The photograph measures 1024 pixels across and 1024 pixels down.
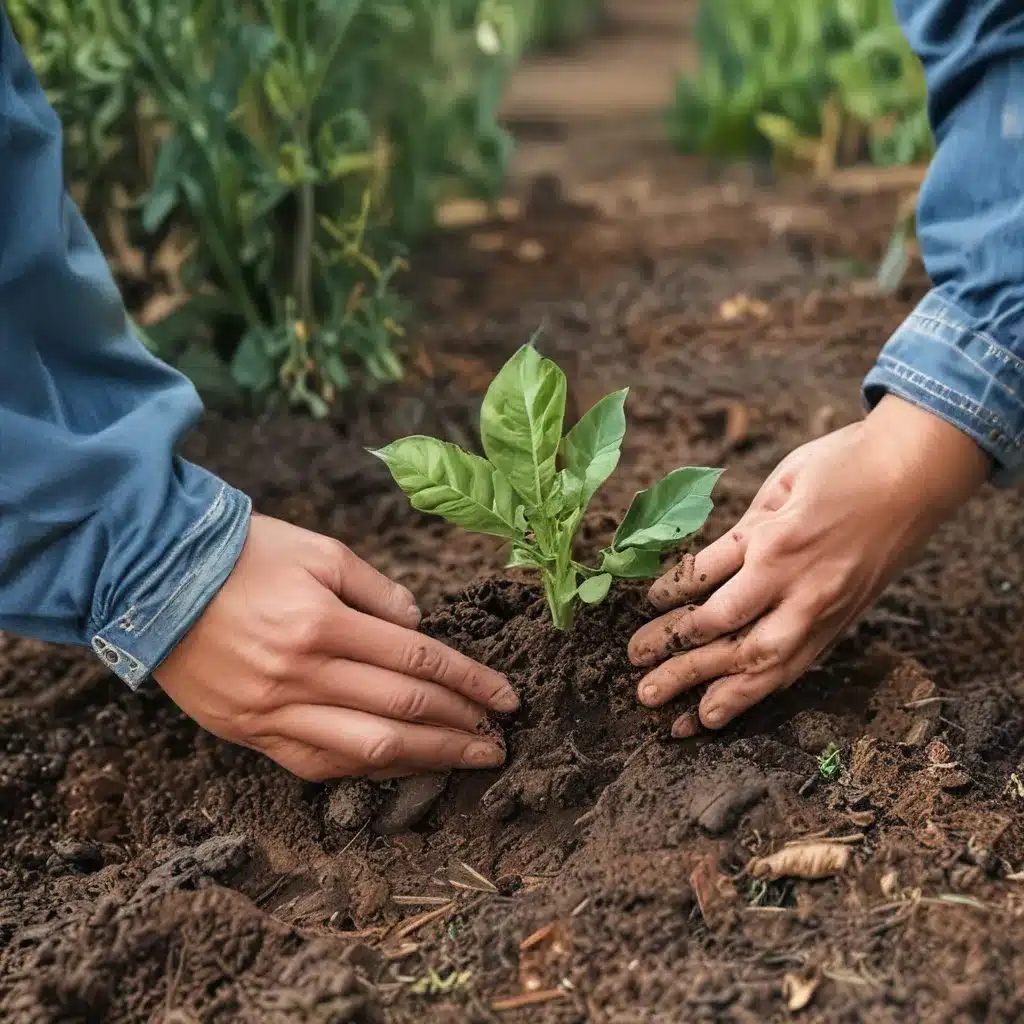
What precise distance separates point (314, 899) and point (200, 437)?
4.24 feet

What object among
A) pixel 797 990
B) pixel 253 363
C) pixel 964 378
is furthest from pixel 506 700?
pixel 253 363

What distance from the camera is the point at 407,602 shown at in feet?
5.41

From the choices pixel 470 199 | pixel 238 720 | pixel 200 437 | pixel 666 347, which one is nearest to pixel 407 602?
pixel 238 720

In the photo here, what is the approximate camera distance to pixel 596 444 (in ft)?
5.14

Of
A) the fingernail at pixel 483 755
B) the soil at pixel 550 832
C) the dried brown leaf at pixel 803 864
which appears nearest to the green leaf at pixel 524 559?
the soil at pixel 550 832

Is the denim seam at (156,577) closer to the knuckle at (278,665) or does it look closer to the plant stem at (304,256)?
the knuckle at (278,665)

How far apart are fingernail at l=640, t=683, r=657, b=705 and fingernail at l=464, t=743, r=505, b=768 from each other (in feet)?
0.62

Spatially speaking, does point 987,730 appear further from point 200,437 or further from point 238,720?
point 200,437

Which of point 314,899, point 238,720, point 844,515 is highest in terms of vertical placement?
point 844,515

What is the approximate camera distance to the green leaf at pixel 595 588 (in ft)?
4.98

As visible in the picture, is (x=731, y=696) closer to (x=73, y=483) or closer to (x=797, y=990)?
(x=797, y=990)

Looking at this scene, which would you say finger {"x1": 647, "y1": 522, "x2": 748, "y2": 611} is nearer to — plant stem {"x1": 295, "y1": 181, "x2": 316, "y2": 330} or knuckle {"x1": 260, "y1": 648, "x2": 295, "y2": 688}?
knuckle {"x1": 260, "y1": 648, "x2": 295, "y2": 688}

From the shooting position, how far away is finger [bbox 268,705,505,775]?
4.99 ft

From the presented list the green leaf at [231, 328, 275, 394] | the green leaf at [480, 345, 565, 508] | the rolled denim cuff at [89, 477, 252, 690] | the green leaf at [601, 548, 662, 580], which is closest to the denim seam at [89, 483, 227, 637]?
the rolled denim cuff at [89, 477, 252, 690]
